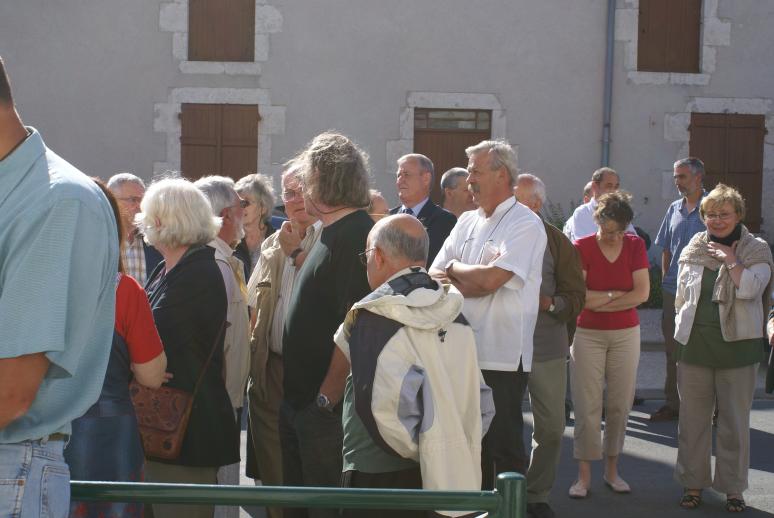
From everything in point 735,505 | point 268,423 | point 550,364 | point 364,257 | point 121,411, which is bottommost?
point 735,505

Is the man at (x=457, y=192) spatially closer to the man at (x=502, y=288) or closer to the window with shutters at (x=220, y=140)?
the man at (x=502, y=288)

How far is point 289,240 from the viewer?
4.89 m

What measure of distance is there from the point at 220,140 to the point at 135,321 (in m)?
11.4

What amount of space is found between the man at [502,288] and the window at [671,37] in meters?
10.8

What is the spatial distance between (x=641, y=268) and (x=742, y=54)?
9.85 m

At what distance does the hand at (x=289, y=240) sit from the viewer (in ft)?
16.0

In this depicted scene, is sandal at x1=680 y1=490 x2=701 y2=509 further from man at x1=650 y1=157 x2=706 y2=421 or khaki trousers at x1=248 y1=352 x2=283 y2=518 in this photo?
man at x1=650 y1=157 x2=706 y2=421

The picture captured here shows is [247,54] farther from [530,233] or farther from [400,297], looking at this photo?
[400,297]

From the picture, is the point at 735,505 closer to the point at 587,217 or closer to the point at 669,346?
the point at 669,346

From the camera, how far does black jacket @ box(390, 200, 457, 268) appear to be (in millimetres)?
6555

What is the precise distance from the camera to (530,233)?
4836 mm

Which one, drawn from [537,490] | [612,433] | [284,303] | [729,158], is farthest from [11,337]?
[729,158]

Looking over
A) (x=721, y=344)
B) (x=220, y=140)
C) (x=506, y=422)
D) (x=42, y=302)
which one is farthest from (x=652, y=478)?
(x=220, y=140)

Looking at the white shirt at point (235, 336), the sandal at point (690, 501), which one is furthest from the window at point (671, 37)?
the white shirt at point (235, 336)
